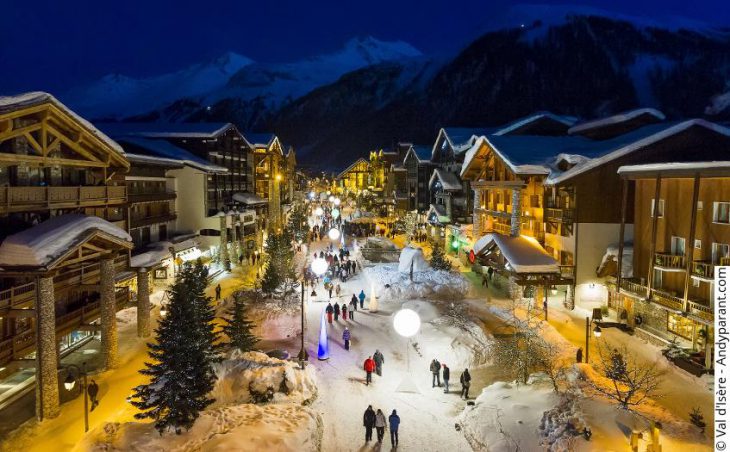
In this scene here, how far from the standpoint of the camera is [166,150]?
35.7 m

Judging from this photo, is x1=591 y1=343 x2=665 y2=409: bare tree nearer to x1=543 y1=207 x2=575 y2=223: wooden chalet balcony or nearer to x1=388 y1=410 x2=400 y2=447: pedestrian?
x1=388 y1=410 x2=400 y2=447: pedestrian

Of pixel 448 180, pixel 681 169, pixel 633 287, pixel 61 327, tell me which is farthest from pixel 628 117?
pixel 61 327

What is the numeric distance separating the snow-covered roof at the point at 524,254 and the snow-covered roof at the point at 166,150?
2105cm

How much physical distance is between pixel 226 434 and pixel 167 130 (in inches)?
1431

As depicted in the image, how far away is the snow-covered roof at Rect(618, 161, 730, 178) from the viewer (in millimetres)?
17438

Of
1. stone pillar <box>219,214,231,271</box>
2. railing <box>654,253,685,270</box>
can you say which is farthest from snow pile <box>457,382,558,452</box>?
stone pillar <box>219,214,231,271</box>

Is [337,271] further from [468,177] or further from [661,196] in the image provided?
[661,196]

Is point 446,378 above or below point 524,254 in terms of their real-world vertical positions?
below

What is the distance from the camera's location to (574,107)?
12056cm

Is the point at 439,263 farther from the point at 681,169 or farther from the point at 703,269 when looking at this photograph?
the point at 703,269

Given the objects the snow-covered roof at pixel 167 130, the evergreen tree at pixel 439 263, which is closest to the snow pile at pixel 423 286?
the evergreen tree at pixel 439 263

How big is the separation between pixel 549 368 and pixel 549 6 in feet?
544

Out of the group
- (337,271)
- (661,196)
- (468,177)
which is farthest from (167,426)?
(468,177)

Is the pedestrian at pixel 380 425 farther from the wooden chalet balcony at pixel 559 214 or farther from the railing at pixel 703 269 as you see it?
the wooden chalet balcony at pixel 559 214
